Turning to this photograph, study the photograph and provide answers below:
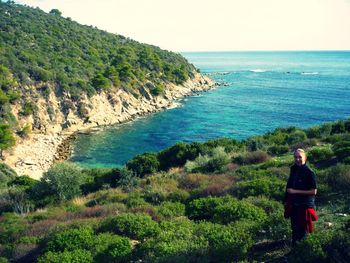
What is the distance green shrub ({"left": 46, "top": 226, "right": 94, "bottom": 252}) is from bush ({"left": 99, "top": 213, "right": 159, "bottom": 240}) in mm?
616

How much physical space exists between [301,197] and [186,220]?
415 cm

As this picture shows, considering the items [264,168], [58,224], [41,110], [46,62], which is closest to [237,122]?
[41,110]

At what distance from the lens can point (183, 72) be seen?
286ft

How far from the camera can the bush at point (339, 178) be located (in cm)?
1145

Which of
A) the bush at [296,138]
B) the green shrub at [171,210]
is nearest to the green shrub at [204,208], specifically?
the green shrub at [171,210]

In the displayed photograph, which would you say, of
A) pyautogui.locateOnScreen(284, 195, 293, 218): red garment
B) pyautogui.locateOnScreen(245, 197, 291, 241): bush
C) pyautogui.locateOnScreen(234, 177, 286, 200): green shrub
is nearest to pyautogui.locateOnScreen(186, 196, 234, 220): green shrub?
pyautogui.locateOnScreen(234, 177, 286, 200): green shrub

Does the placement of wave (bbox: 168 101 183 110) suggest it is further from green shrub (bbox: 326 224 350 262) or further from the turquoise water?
green shrub (bbox: 326 224 350 262)

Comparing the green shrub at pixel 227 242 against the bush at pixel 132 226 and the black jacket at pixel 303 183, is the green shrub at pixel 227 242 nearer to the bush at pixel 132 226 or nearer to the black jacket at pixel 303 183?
the black jacket at pixel 303 183

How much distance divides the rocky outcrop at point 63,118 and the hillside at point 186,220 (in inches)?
804

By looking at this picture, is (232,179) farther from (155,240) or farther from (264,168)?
(155,240)

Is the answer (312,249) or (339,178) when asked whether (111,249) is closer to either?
(312,249)

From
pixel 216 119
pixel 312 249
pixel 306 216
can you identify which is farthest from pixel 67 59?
pixel 312 249

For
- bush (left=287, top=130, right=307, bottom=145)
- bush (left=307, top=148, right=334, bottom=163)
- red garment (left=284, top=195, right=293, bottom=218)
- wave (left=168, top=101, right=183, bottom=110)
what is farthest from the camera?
wave (left=168, top=101, right=183, bottom=110)

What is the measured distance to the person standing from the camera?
6918 millimetres
